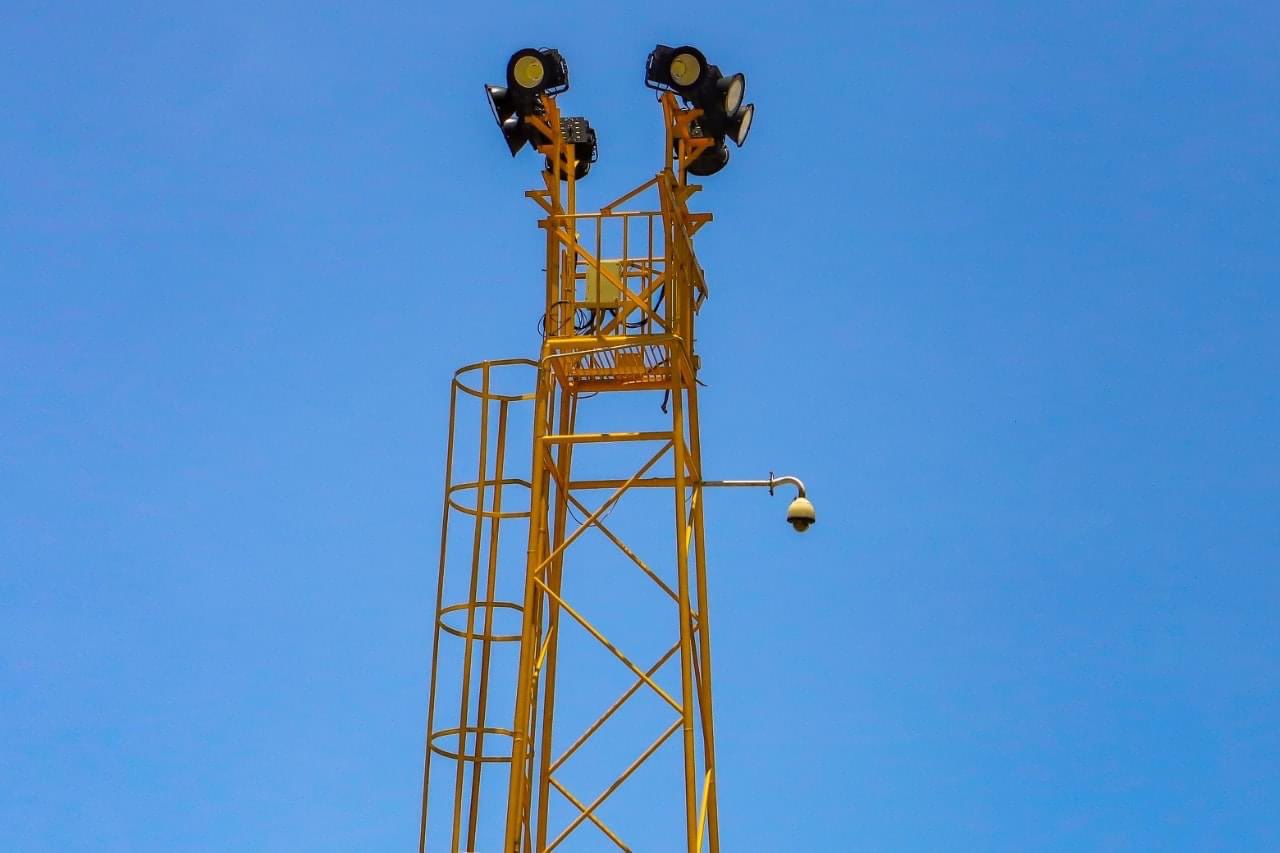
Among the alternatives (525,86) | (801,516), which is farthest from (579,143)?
(801,516)

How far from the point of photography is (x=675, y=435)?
23438 mm

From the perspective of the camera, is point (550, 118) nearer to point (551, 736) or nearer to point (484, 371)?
point (484, 371)

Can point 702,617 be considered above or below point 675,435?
below

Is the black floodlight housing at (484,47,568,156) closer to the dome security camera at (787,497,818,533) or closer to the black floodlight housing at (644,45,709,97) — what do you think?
the black floodlight housing at (644,45,709,97)

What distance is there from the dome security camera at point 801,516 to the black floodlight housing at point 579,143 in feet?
19.5

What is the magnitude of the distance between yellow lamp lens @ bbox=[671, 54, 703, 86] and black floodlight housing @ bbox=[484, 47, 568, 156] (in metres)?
1.57

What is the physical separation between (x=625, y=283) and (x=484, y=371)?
85.6 inches

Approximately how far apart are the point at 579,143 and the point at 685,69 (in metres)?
2.21

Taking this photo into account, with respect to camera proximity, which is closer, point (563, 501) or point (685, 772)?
point (685, 772)

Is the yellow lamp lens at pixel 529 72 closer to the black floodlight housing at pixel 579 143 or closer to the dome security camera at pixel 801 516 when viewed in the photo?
the black floodlight housing at pixel 579 143

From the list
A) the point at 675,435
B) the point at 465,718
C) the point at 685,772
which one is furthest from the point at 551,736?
the point at 675,435

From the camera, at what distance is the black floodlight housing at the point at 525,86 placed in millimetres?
24812

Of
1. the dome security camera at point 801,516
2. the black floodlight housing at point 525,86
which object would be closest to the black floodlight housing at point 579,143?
the black floodlight housing at point 525,86

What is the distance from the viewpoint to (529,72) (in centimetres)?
2488
